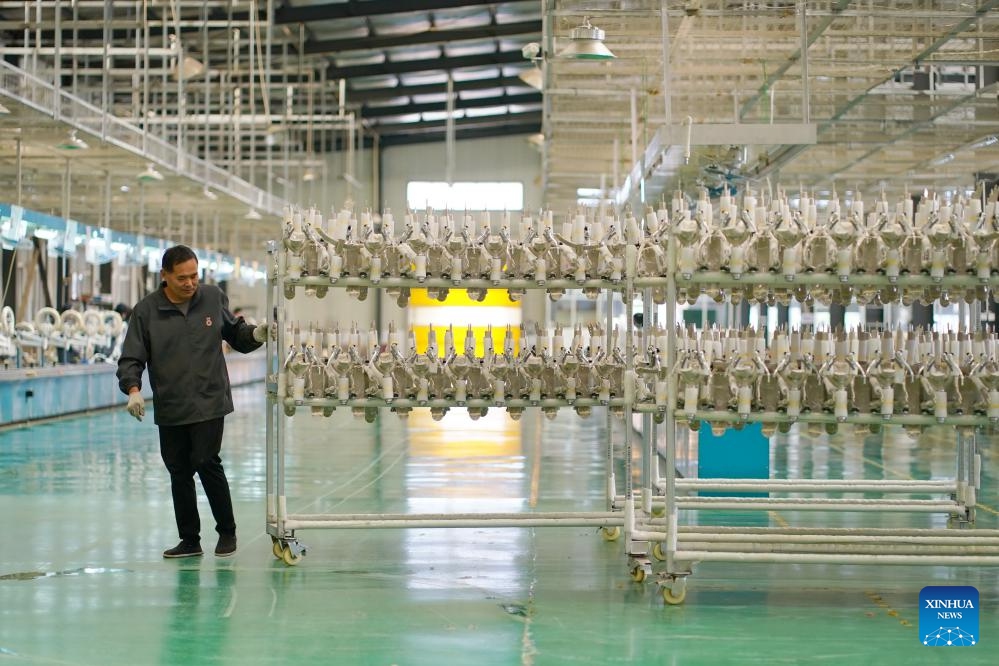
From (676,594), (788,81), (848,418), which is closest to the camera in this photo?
(676,594)

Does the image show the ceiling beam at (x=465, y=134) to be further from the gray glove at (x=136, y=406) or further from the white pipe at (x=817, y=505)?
the gray glove at (x=136, y=406)

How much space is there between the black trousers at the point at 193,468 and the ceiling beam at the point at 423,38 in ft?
62.3

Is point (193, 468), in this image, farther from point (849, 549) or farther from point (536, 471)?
point (536, 471)

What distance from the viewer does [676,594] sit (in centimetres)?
560

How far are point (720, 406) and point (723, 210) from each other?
91 cm

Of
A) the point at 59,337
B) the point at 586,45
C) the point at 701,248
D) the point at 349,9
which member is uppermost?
the point at 349,9

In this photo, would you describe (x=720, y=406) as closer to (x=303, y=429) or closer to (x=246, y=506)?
(x=246, y=506)

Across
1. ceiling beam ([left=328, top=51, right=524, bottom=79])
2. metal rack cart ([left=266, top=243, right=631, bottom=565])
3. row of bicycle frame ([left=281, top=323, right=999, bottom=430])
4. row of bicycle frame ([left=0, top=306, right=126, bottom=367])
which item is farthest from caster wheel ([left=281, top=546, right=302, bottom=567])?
ceiling beam ([left=328, top=51, right=524, bottom=79])

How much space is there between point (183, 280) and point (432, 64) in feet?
73.0

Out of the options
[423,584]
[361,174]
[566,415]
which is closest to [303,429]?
[566,415]

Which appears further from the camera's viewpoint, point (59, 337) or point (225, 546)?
point (59, 337)

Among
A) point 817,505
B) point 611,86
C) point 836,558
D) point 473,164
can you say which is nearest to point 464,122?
point 473,164

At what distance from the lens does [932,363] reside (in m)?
5.81

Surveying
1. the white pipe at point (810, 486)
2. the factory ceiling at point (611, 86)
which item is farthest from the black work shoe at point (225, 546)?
the factory ceiling at point (611, 86)
